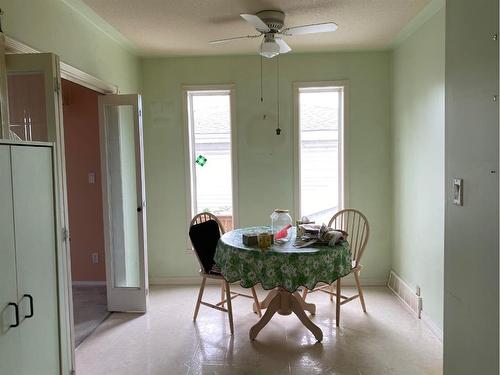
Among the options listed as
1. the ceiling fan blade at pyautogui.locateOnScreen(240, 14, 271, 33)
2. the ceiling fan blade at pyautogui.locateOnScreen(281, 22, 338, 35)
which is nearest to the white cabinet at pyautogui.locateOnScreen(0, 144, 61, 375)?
the ceiling fan blade at pyautogui.locateOnScreen(240, 14, 271, 33)

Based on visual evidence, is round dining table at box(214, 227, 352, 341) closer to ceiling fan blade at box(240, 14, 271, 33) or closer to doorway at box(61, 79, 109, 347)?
ceiling fan blade at box(240, 14, 271, 33)

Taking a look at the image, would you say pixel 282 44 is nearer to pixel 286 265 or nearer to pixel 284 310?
pixel 286 265

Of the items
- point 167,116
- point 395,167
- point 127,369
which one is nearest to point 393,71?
point 395,167

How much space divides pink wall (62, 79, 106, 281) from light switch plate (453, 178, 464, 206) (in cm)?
375

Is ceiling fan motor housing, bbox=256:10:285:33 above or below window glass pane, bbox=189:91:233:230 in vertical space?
above

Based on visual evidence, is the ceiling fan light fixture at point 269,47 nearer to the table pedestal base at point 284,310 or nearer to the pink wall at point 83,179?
the table pedestal base at point 284,310

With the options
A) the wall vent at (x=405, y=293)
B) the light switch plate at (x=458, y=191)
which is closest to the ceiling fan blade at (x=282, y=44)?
the light switch plate at (x=458, y=191)

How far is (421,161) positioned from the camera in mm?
3307

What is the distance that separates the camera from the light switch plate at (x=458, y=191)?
1670 mm

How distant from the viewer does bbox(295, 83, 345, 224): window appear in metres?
4.22

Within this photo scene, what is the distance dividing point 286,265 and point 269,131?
6.56ft

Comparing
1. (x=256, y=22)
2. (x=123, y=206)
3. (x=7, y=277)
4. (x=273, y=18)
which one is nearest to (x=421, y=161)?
(x=273, y=18)

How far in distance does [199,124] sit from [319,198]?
1674 millimetres

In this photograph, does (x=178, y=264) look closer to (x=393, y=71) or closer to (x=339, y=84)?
(x=339, y=84)
